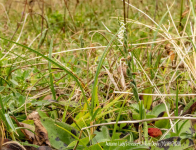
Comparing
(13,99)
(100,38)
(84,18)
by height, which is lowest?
(13,99)

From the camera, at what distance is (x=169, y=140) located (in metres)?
0.66

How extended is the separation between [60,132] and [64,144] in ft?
0.15

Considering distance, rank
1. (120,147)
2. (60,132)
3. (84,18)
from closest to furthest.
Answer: (120,147), (60,132), (84,18)

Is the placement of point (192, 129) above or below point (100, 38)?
below

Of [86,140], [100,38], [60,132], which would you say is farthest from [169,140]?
[100,38]

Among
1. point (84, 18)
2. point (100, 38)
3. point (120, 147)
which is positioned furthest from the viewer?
point (84, 18)

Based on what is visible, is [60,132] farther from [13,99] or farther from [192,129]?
[192,129]

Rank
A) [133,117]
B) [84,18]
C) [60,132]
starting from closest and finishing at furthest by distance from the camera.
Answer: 1. [60,132]
2. [133,117]
3. [84,18]

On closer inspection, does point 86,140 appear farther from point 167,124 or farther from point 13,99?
point 13,99

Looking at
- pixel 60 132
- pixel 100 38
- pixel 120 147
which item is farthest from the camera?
pixel 100 38

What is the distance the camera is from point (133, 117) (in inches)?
34.6

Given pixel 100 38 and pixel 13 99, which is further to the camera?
pixel 100 38

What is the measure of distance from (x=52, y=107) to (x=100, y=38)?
74.8 inches

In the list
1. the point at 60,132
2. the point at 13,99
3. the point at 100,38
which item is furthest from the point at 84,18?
the point at 60,132
